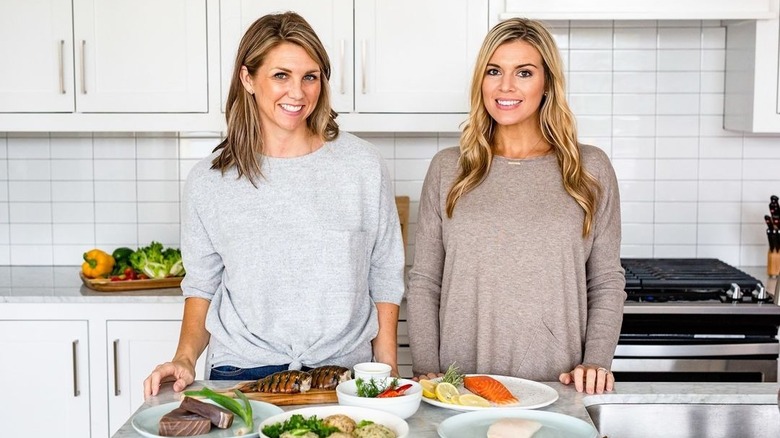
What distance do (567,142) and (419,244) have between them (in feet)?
1.45

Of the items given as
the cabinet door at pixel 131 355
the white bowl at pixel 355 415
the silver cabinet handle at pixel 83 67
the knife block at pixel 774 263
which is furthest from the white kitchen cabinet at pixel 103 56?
the knife block at pixel 774 263

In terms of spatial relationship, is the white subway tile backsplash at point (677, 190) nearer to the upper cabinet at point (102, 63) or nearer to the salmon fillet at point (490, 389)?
the upper cabinet at point (102, 63)

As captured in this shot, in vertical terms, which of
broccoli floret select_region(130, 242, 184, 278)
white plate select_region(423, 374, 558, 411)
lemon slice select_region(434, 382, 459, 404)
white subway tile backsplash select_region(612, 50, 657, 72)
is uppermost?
white subway tile backsplash select_region(612, 50, 657, 72)

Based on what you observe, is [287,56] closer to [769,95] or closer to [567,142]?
[567,142]

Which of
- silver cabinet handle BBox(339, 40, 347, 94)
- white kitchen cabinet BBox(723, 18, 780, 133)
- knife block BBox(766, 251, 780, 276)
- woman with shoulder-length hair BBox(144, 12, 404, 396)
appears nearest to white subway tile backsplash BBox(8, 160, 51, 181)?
silver cabinet handle BBox(339, 40, 347, 94)

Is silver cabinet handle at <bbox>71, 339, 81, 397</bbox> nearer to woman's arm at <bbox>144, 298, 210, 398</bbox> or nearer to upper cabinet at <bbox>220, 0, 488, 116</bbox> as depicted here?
upper cabinet at <bbox>220, 0, 488, 116</bbox>

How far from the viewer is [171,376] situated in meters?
2.00

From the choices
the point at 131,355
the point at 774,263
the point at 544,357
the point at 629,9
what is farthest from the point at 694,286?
the point at 131,355

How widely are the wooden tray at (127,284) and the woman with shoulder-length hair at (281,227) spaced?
52.2 inches

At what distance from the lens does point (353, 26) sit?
3490 millimetres

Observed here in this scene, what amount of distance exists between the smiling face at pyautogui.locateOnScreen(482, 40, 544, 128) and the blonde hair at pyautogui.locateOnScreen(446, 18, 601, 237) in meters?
0.02

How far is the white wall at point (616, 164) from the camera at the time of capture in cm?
385

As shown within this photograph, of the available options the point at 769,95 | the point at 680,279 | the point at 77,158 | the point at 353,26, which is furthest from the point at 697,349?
the point at 77,158

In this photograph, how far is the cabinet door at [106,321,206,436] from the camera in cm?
338
